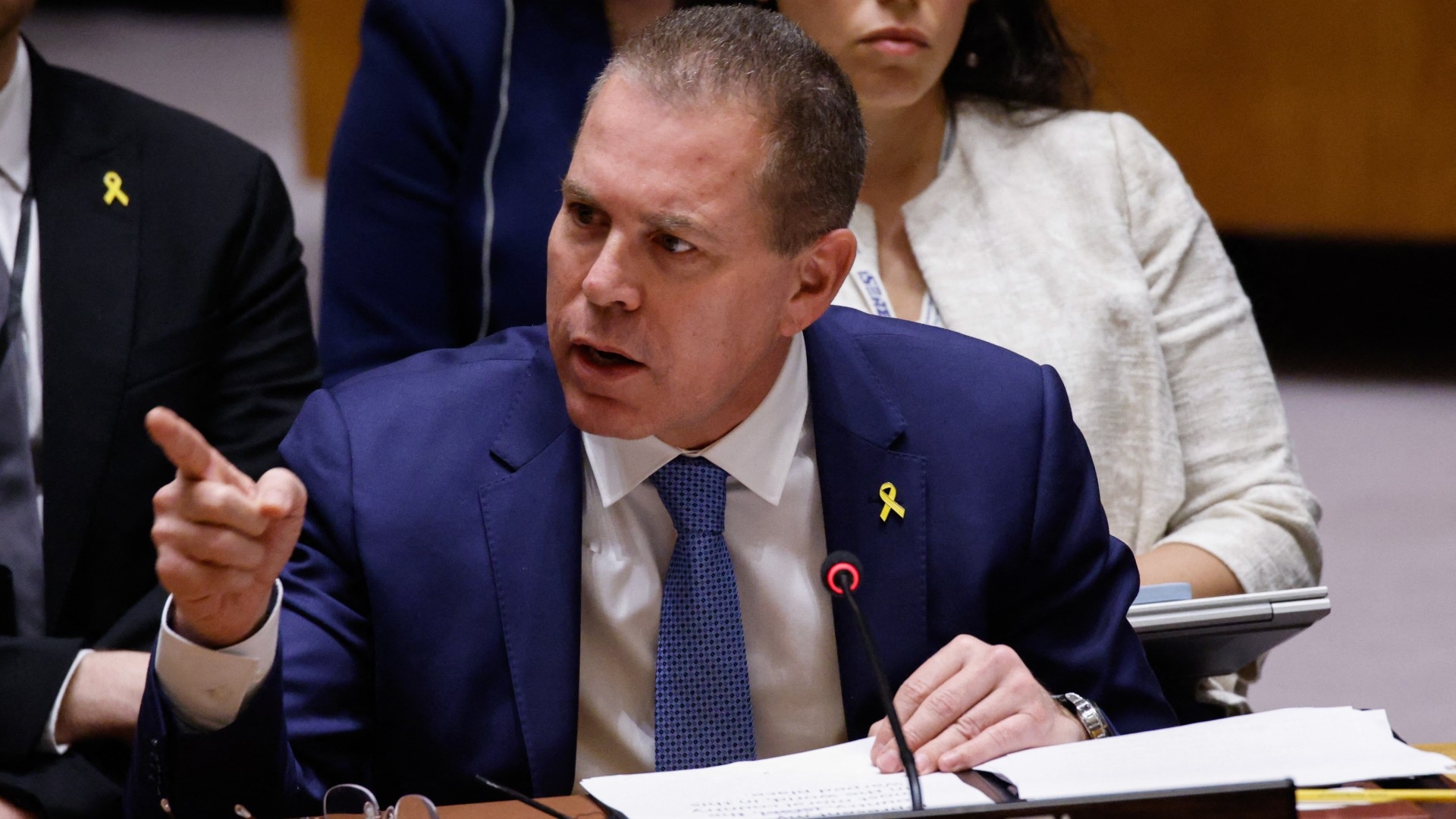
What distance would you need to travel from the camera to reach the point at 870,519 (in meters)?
1.64

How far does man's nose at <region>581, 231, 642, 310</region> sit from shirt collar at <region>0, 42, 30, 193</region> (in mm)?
956

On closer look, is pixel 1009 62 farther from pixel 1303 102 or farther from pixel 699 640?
pixel 1303 102

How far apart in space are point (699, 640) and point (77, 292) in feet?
3.08

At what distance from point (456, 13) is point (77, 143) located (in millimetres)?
505

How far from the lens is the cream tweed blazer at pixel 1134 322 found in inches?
85.3

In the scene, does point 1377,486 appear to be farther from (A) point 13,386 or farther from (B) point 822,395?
(A) point 13,386

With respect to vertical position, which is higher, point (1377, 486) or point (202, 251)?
point (202, 251)

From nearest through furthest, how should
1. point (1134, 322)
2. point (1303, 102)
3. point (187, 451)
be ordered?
point (187, 451)
point (1134, 322)
point (1303, 102)

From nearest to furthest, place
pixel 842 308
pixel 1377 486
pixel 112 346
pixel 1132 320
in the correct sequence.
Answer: pixel 842 308, pixel 112 346, pixel 1132 320, pixel 1377 486

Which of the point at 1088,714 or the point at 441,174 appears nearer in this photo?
the point at 1088,714

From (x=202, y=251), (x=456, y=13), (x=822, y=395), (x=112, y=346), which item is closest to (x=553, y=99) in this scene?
Result: (x=456, y=13)

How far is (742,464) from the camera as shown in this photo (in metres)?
1.64

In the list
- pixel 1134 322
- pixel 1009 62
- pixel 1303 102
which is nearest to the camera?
pixel 1134 322

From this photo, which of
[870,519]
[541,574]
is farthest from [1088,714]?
[541,574]
